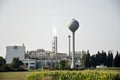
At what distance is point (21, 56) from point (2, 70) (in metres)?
40.3

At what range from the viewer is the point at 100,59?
304ft

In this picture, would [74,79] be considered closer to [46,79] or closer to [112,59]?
[46,79]

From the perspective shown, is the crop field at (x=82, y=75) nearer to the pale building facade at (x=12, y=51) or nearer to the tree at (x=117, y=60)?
the tree at (x=117, y=60)

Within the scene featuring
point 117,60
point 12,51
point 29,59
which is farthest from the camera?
point 12,51

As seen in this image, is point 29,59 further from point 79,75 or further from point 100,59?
point 79,75

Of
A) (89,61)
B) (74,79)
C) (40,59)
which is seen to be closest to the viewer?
(74,79)

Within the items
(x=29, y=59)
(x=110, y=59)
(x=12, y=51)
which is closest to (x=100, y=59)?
(x=110, y=59)

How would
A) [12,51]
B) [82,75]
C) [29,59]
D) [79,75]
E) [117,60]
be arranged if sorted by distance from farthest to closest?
[12,51], [29,59], [117,60], [79,75], [82,75]

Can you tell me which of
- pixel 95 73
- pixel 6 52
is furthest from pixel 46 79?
pixel 6 52

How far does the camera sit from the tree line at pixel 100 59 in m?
90.1

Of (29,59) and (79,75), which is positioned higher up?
(29,59)

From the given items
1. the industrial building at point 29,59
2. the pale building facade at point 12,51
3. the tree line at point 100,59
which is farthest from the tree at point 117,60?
the pale building facade at point 12,51

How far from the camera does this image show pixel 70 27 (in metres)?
64.8

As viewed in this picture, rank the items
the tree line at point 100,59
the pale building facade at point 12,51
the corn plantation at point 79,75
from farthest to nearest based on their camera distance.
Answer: the pale building facade at point 12,51
the tree line at point 100,59
the corn plantation at point 79,75
